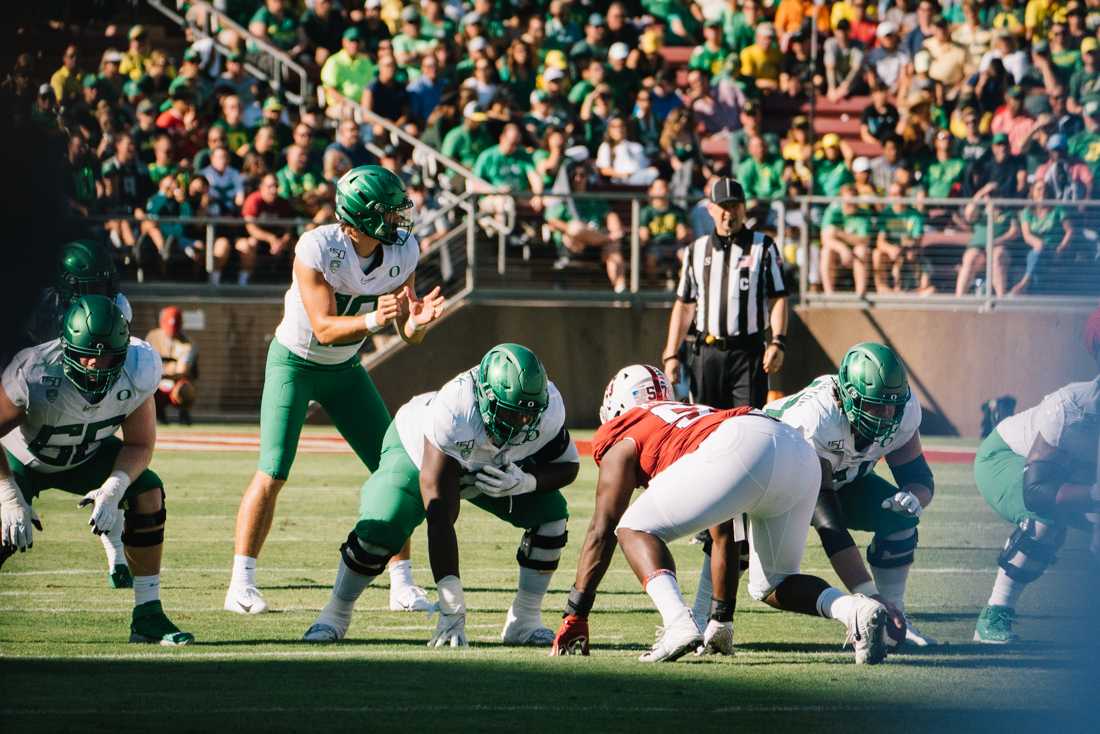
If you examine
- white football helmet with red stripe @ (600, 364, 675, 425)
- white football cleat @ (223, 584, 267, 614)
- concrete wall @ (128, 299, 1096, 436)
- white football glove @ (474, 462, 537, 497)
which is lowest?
concrete wall @ (128, 299, 1096, 436)

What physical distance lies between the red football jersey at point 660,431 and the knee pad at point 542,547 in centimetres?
53

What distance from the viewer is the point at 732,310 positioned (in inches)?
378

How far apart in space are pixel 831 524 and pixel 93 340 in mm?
2714

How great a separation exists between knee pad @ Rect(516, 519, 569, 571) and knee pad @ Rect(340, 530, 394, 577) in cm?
52

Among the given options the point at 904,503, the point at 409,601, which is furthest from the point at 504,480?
the point at 904,503

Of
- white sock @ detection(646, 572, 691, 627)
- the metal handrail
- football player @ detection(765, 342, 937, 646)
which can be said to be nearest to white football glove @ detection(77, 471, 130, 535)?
white sock @ detection(646, 572, 691, 627)

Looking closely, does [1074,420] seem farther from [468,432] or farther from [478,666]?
[478,666]

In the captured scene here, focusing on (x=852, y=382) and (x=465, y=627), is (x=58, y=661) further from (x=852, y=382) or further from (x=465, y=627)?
(x=852, y=382)

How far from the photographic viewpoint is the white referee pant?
5820mm

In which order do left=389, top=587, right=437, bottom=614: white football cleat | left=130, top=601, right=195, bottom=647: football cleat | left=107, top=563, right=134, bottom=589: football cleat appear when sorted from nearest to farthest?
left=130, top=601, right=195, bottom=647: football cleat < left=389, top=587, right=437, bottom=614: white football cleat < left=107, top=563, right=134, bottom=589: football cleat

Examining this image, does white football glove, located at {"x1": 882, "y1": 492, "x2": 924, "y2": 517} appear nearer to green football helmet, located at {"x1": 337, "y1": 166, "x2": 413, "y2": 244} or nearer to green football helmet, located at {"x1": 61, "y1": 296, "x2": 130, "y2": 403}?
green football helmet, located at {"x1": 337, "y1": 166, "x2": 413, "y2": 244}

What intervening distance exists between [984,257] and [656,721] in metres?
11.9

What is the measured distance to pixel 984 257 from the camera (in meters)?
16.2

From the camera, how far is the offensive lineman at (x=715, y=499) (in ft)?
19.1
